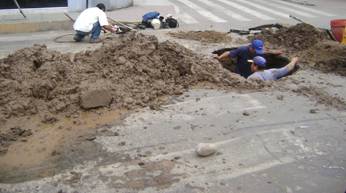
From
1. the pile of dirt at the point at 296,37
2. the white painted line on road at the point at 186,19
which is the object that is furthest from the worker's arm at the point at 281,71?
the white painted line on road at the point at 186,19

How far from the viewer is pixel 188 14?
1914 cm

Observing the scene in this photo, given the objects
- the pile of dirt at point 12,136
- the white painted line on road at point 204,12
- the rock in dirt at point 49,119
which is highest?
the rock in dirt at point 49,119

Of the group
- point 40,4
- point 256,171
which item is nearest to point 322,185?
point 256,171

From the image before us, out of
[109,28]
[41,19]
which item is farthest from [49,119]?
[41,19]

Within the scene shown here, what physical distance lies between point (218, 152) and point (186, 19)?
12.4 metres

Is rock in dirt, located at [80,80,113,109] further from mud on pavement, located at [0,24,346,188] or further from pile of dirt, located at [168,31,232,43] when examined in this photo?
pile of dirt, located at [168,31,232,43]

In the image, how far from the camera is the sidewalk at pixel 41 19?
15070mm

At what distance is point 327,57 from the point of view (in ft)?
32.7

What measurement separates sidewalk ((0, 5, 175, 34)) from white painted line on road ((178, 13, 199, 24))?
2.24 ft

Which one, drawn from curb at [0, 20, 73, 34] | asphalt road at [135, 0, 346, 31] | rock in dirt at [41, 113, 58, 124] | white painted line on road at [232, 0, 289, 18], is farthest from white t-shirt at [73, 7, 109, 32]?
white painted line on road at [232, 0, 289, 18]

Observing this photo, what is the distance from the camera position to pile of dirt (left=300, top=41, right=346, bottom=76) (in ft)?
31.0

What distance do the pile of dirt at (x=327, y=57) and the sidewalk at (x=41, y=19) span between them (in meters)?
7.56

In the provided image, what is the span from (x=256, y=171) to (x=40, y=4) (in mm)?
13131

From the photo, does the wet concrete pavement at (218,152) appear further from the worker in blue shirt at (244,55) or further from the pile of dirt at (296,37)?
the pile of dirt at (296,37)
